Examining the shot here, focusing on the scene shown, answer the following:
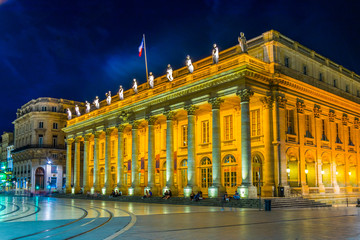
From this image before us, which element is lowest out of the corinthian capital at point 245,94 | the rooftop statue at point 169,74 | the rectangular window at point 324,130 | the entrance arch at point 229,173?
the entrance arch at point 229,173

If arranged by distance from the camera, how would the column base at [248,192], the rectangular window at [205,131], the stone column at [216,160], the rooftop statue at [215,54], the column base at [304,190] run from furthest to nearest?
1. the rectangular window at [205,131]
2. the rooftop statue at [215,54]
3. the column base at [304,190]
4. the stone column at [216,160]
5. the column base at [248,192]

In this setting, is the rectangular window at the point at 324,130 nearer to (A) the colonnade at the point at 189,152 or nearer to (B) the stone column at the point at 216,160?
(A) the colonnade at the point at 189,152

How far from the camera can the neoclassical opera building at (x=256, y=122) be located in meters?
34.2

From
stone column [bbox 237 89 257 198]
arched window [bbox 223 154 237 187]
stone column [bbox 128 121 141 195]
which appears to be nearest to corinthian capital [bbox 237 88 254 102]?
stone column [bbox 237 89 257 198]

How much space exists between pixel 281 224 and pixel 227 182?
22352 mm

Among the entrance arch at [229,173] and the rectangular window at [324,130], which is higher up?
the rectangular window at [324,130]

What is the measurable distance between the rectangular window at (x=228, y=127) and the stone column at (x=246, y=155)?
7200 mm

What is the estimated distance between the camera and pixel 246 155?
105ft

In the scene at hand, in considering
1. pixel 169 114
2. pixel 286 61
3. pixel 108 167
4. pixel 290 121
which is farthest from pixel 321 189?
pixel 108 167

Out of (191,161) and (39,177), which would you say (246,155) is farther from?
(39,177)

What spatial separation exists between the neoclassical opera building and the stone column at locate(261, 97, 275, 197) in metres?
0.09

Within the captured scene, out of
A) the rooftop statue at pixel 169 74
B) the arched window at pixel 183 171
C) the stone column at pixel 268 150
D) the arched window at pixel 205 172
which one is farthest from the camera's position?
the arched window at pixel 183 171

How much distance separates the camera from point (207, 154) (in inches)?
1657

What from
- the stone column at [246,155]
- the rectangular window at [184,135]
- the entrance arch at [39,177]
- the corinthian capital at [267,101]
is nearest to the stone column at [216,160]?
the stone column at [246,155]
